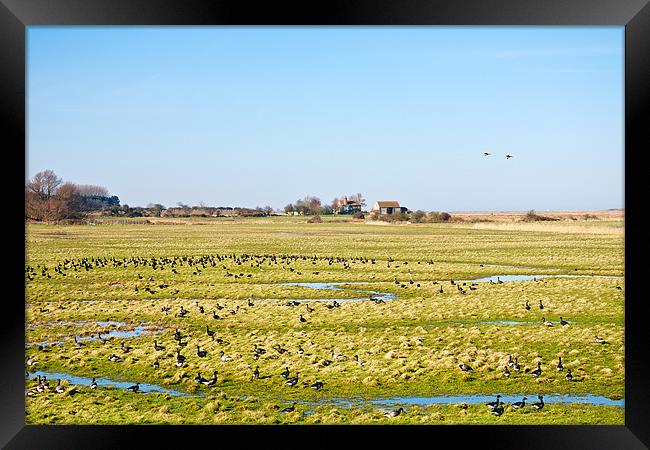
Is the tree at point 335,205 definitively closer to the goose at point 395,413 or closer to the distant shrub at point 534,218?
the distant shrub at point 534,218

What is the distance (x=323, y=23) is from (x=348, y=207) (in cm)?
5579

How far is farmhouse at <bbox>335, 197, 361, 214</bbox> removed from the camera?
60.5 meters

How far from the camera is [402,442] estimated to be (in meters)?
4.51

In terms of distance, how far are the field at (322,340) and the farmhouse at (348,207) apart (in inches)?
1481

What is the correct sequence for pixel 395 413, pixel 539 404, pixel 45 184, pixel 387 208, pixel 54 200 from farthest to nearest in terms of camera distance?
pixel 387 208, pixel 45 184, pixel 54 200, pixel 539 404, pixel 395 413

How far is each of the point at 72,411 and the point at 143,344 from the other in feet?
10.6

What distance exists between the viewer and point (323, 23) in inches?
190

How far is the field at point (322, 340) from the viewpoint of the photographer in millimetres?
7055

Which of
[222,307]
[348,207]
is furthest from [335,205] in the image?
[222,307]

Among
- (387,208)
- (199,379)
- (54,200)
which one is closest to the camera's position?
(199,379)

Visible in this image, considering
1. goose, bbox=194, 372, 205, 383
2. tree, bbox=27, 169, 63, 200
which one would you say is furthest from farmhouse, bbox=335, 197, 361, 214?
goose, bbox=194, 372, 205, 383

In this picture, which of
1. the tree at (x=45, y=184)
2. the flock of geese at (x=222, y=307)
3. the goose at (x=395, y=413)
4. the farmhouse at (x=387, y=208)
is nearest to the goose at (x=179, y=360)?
the flock of geese at (x=222, y=307)

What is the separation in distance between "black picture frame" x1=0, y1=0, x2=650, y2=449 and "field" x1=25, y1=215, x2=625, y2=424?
192 cm

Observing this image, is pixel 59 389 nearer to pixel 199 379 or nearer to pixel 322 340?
pixel 199 379
